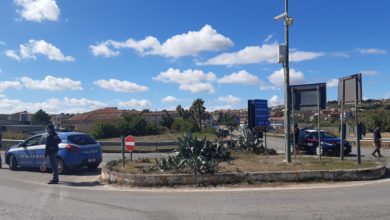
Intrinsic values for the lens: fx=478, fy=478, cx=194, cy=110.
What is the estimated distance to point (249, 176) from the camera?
41.8 ft

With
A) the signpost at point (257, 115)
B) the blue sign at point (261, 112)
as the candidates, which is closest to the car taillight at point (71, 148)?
the signpost at point (257, 115)

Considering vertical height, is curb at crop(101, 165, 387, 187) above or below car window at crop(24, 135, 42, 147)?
below

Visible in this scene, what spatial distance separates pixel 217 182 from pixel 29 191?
190 inches

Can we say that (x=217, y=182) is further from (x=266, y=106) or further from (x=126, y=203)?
(x=266, y=106)

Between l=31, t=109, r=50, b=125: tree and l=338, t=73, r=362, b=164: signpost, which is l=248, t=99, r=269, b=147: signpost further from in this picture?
l=31, t=109, r=50, b=125: tree

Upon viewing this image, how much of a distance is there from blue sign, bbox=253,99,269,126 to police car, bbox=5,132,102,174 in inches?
322

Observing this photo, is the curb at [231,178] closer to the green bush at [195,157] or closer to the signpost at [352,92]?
the green bush at [195,157]

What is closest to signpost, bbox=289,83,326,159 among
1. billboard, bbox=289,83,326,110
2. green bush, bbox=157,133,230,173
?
billboard, bbox=289,83,326,110

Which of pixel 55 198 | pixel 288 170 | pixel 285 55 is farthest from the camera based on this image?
pixel 285 55

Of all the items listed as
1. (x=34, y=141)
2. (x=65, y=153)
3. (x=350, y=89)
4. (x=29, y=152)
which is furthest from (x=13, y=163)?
(x=350, y=89)

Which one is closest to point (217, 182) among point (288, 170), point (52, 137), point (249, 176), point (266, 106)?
point (249, 176)

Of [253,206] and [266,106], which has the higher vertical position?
[266,106]

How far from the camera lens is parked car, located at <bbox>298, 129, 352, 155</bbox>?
23.5 meters

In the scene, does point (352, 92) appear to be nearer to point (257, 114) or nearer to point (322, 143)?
point (257, 114)
